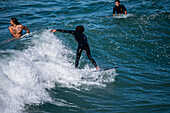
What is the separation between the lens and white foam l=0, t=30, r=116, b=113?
550 cm

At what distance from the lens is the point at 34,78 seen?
254 inches

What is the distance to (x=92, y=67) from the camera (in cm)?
809

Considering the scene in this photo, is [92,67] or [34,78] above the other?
[34,78]

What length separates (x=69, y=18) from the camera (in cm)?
1448

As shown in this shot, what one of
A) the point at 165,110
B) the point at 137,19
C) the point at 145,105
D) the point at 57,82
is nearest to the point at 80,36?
the point at 57,82

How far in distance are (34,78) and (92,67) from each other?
2632mm

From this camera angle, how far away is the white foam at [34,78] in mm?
5504

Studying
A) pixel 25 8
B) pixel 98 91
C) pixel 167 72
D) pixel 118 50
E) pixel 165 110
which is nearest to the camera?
pixel 165 110

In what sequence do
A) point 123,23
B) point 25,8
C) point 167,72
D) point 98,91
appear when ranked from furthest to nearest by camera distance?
point 25,8 < point 123,23 < point 167,72 < point 98,91

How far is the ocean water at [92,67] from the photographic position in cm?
557

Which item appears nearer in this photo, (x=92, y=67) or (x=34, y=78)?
(x=34, y=78)

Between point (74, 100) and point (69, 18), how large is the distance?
31.6ft

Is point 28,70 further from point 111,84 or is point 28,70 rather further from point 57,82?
point 111,84

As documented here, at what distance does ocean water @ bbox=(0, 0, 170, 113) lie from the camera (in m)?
5.57
